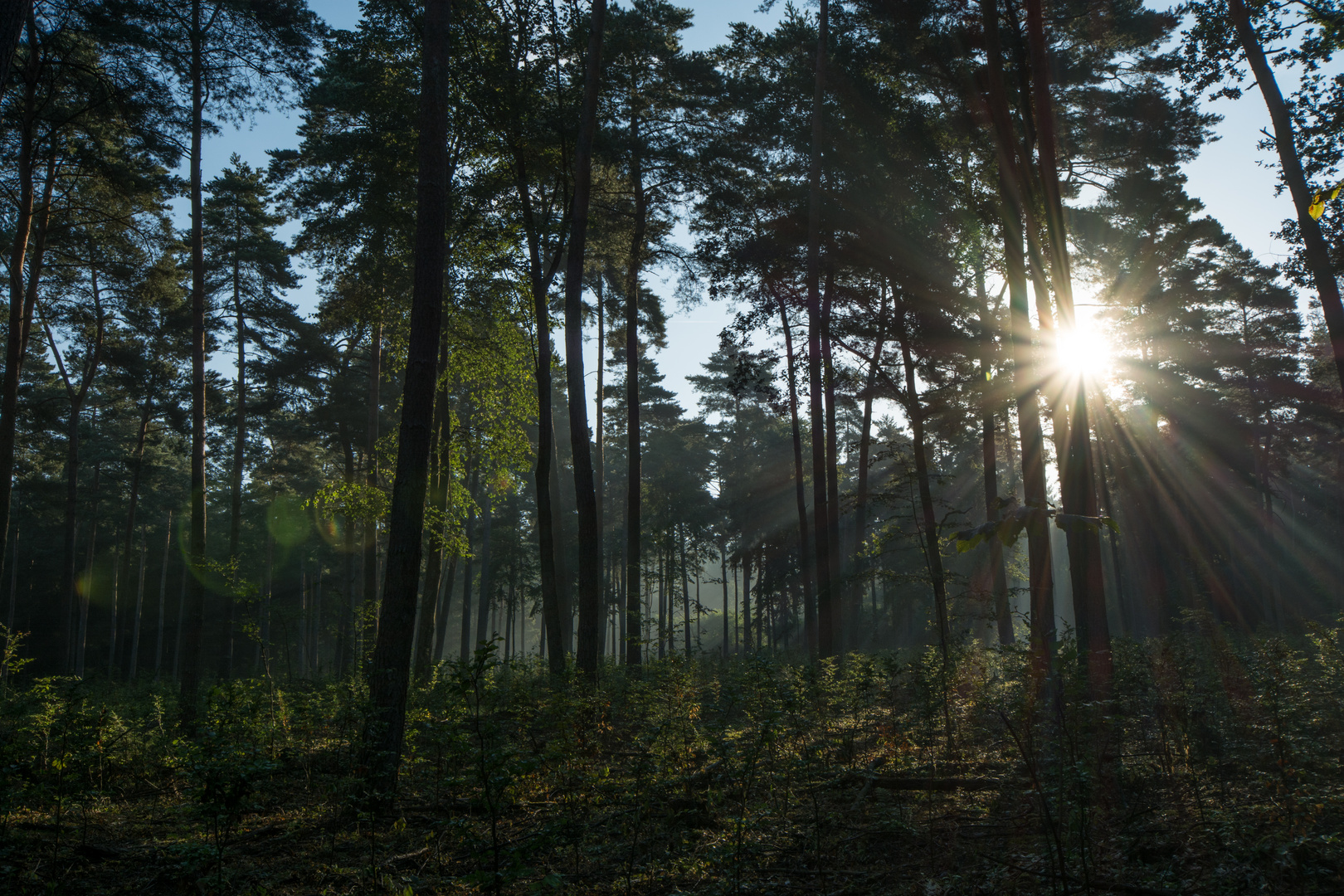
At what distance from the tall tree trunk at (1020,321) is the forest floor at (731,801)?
3268 mm

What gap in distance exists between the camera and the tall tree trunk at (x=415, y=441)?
5.88m

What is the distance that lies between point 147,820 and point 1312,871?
7306 mm

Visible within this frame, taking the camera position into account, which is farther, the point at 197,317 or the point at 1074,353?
the point at 197,317

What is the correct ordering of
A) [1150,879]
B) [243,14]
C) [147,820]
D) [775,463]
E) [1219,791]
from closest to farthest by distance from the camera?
1. [1150,879]
2. [1219,791]
3. [147,820]
4. [243,14]
5. [775,463]

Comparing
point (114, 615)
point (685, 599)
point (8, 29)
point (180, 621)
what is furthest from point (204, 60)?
point (180, 621)

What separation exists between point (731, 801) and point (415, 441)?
3980 mm

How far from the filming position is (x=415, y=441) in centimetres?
646

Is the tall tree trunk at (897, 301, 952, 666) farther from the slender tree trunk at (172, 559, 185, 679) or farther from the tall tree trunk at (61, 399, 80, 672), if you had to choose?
the slender tree trunk at (172, 559, 185, 679)

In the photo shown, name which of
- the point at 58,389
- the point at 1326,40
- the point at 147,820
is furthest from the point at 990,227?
the point at 58,389

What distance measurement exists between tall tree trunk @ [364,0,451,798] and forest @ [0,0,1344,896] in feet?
0.14

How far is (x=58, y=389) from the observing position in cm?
2681

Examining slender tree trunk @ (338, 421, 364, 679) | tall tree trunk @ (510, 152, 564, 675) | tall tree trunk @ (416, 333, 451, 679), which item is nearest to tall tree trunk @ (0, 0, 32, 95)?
tall tree trunk @ (510, 152, 564, 675)

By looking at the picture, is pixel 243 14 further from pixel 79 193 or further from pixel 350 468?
pixel 350 468

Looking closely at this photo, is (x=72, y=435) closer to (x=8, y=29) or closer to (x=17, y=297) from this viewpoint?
(x=17, y=297)
